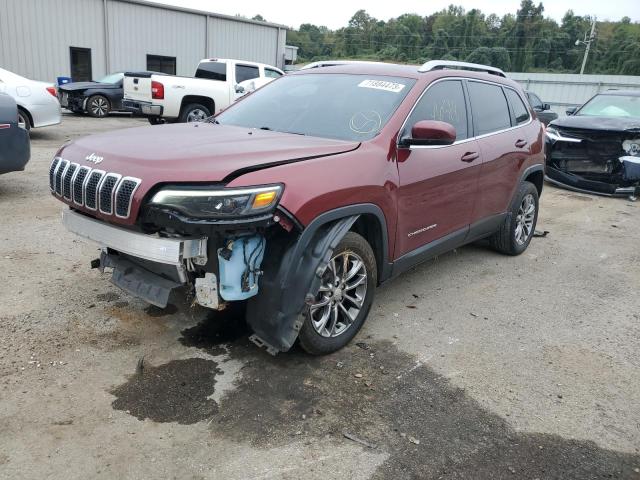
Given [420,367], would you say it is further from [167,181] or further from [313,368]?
[167,181]

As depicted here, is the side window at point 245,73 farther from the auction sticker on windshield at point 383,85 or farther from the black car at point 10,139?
the auction sticker on windshield at point 383,85

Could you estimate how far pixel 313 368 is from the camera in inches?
130

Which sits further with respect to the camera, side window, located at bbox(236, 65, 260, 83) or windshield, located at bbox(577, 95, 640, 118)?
side window, located at bbox(236, 65, 260, 83)

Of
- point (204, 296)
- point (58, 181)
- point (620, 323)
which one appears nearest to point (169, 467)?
point (204, 296)

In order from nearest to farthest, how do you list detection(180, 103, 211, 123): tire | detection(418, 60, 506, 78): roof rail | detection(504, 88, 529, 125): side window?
detection(418, 60, 506, 78): roof rail
detection(504, 88, 529, 125): side window
detection(180, 103, 211, 123): tire

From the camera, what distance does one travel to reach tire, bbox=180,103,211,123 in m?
13.5

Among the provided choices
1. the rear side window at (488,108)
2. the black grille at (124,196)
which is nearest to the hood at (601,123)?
the rear side window at (488,108)

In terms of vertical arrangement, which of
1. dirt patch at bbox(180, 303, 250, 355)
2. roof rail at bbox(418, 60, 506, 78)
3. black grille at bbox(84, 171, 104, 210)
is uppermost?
roof rail at bbox(418, 60, 506, 78)

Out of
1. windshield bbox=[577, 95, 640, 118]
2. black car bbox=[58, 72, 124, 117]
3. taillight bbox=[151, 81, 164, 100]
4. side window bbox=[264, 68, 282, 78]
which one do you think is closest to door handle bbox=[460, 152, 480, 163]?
windshield bbox=[577, 95, 640, 118]

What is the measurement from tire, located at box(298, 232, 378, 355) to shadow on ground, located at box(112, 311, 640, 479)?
14 cm

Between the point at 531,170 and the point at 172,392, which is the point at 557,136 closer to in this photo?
the point at 531,170

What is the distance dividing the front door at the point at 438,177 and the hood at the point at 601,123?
567 centimetres

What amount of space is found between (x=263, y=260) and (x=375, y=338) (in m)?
1.18

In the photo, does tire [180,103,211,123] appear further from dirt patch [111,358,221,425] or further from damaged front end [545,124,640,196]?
dirt patch [111,358,221,425]
